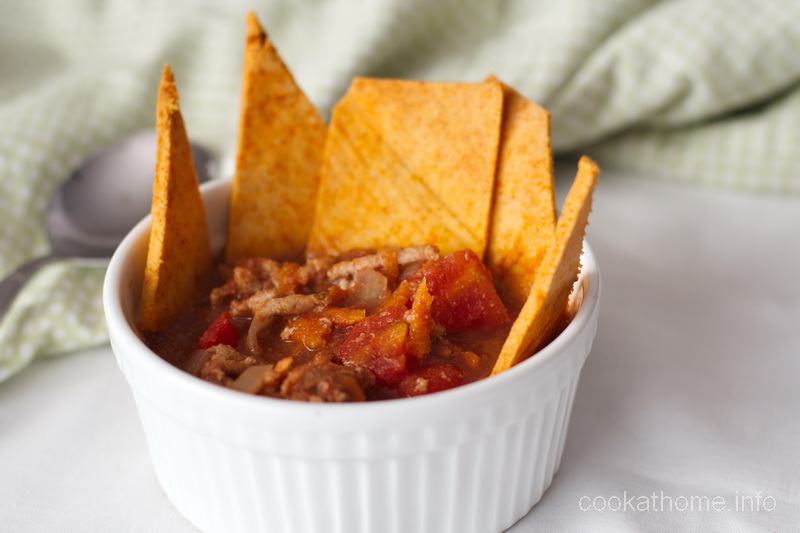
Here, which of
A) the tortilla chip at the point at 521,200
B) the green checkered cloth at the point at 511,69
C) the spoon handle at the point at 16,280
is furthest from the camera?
the green checkered cloth at the point at 511,69

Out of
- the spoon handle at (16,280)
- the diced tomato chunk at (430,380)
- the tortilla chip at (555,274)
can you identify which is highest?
the tortilla chip at (555,274)

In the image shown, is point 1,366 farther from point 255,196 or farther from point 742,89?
point 742,89

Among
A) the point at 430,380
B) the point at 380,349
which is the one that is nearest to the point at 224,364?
the point at 380,349

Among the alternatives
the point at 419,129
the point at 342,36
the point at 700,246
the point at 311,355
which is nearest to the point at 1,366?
the point at 311,355

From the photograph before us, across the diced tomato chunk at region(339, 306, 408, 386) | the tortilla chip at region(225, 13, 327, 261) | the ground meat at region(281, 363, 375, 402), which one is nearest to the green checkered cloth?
the tortilla chip at region(225, 13, 327, 261)

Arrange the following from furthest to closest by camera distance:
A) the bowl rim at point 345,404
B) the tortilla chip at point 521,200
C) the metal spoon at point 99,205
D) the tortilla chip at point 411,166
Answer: the metal spoon at point 99,205, the tortilla chip at point 411,166, the tortilla chip at point 521,200, the bowl rim at point 345,404

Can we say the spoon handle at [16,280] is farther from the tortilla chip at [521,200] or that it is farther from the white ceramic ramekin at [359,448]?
the tortilla chip at [521,200]

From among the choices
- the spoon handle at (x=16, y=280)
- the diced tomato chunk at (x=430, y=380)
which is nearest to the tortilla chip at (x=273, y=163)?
the spoon handle at (x=16, y=280)
